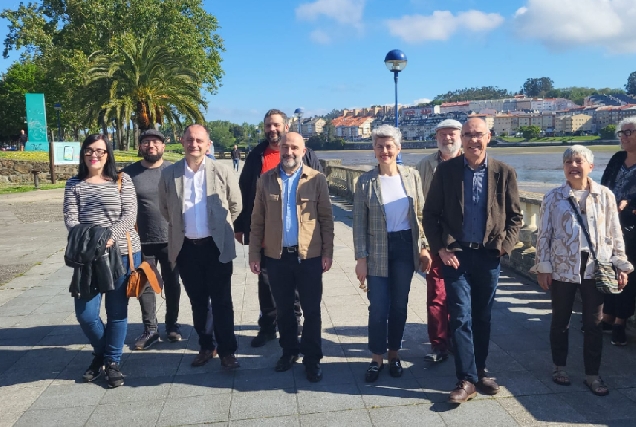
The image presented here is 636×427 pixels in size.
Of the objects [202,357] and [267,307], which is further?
[267,307]

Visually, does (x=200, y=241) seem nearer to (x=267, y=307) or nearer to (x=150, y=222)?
(x=150, y=222)

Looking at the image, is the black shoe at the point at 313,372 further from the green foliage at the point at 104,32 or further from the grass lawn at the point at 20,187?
the green foliage at the point at 104,32

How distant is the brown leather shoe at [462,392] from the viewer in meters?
3.28

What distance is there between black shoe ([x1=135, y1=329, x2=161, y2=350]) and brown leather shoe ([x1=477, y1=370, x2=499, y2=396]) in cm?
270

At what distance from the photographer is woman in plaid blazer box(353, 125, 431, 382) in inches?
142

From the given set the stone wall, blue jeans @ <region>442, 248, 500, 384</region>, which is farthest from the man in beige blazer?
the stone wall

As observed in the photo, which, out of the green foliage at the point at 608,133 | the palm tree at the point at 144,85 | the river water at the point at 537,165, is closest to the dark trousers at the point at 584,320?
the river water at the point at 537,165

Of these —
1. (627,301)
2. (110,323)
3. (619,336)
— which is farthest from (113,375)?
(627,301)

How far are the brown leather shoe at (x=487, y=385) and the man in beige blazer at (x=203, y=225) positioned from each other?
1.75m

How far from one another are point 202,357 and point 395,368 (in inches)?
58.7

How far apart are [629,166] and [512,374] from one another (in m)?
1.90

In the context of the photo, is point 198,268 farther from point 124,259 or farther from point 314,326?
point 314,326

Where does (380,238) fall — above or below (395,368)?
above

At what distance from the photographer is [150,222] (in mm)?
4438
